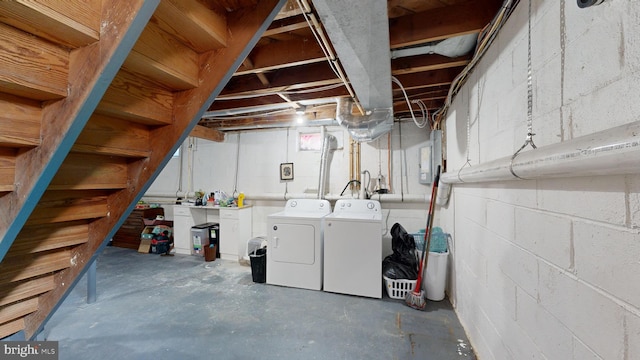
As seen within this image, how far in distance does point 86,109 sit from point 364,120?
2.28 metres

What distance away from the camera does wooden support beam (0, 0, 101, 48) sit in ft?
2.27

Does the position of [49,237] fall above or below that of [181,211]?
above

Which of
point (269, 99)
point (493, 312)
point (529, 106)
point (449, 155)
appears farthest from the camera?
point (269, 99)

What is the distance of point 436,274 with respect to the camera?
244 cm

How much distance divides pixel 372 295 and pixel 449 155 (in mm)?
1755

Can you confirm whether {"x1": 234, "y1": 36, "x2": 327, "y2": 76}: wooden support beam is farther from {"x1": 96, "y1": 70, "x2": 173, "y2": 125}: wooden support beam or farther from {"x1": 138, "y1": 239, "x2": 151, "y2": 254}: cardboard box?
{"x1": 138, "y1": 239, "x2": 151, "y2": 254}: cardboard box

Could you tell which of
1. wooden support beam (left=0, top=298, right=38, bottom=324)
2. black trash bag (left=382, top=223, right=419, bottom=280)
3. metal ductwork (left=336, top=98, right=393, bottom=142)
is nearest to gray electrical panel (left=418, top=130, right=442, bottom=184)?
metal ductwork (left=336, top=98, right=393, bottom=142)

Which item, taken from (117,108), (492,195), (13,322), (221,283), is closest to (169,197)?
(221,283)

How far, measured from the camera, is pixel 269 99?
2.90 metres

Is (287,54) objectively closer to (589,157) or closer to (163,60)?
(163,60)

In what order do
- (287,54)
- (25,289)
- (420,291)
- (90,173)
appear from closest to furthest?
(90,173) < (25,289) < (287,54) < (420,291)

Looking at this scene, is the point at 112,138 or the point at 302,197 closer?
the point at 112,138

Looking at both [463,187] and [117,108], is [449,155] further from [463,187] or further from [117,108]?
[117,108]

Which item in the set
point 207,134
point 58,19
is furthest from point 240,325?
point 207,134
